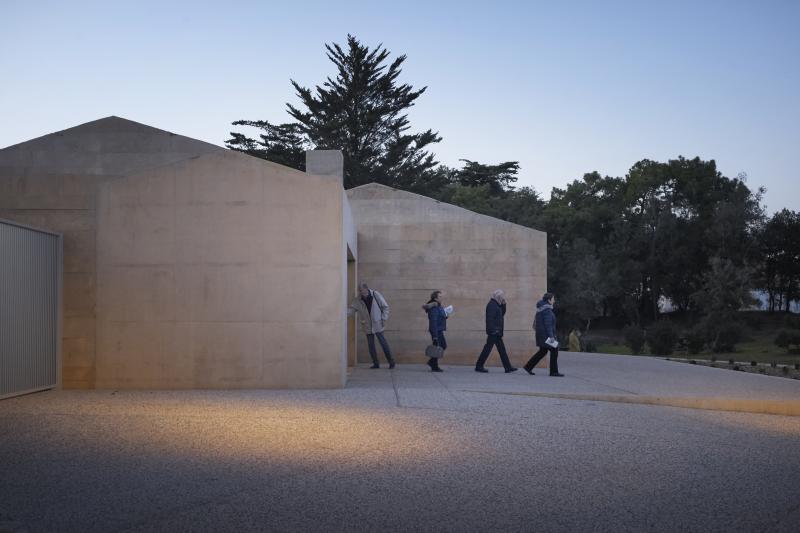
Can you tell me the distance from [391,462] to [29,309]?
7395 millimetres

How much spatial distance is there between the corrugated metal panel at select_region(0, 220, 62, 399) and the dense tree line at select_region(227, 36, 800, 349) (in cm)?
3354

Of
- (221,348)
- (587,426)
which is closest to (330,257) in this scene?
(221,348)

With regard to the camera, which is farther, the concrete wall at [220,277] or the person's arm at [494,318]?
the person's arm at [494,318]

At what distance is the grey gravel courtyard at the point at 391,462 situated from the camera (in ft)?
17.0

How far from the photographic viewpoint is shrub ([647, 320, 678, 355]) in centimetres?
3497

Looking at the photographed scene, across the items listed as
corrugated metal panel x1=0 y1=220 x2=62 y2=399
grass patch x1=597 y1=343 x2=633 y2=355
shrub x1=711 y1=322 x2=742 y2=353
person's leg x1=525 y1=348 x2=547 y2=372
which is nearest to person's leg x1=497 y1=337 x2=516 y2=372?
person's leg x1=525 y1=348 x2=547 y2=372

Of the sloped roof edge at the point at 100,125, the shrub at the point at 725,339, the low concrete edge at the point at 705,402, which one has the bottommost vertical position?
the shrub at the point at 725,339

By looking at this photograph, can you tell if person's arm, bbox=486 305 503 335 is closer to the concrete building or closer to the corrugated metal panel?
the concrete building

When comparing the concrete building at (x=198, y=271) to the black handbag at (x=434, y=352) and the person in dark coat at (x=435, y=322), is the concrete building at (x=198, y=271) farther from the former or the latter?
the person in dark coat at (x=435, y=322)

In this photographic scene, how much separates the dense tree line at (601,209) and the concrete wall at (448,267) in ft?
81.4

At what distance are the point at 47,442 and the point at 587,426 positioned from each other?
5.76m

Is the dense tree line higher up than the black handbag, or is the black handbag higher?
the dense tree line

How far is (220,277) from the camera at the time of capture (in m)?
13.0

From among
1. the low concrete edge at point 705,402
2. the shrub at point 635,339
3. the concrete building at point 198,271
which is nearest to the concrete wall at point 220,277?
the concrete building at point 198,271
